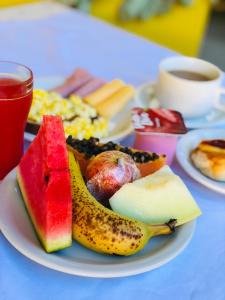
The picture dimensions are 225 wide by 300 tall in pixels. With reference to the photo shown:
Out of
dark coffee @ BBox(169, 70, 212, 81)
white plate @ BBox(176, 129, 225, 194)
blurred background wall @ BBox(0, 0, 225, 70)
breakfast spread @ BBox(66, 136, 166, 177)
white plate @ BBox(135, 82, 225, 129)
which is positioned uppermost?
breakfast spread @ BBox(66, 136, 166, 177)

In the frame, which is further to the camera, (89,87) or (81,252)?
(89,87)

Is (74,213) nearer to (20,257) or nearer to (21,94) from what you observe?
(20,257)

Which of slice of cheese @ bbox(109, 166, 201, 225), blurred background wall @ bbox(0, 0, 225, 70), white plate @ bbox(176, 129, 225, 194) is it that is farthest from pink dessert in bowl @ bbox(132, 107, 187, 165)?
blurred background wall @ bbox(0, 0, 225, 70)

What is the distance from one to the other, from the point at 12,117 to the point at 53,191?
0.20m

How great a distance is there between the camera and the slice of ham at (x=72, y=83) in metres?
1.06

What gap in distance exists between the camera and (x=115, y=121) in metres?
1.03

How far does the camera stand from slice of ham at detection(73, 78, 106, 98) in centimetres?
107

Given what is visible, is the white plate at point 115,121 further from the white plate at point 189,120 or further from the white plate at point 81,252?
the white plate at point 81,252

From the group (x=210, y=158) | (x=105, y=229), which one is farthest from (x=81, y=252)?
(x=210, y=158)

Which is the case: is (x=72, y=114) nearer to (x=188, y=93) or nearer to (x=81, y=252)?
(x=188, y=93)

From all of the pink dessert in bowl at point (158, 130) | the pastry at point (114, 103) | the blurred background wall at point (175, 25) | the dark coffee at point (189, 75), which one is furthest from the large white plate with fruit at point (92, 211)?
the blurred background wall at point (175, 25)

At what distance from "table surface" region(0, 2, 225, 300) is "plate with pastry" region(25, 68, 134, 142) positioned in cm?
6

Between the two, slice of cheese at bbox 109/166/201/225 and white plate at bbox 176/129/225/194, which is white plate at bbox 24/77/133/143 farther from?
slice of cheese at bbox 109/166/201/225

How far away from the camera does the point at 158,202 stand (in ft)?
2.16
